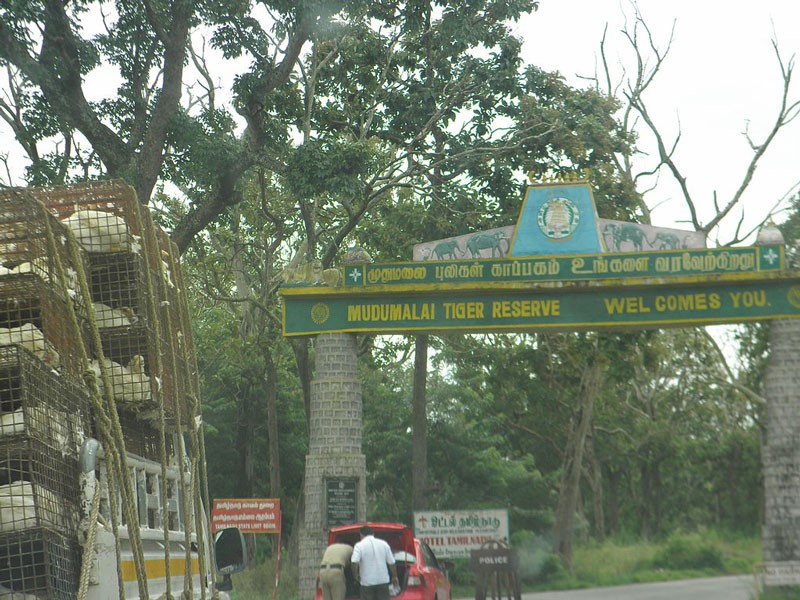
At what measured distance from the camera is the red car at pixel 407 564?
45.5ft

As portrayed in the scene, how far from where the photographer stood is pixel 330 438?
62.9 ft

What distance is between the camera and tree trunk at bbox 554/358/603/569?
33094 mm

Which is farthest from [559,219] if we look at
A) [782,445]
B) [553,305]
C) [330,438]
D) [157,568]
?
[157,568]

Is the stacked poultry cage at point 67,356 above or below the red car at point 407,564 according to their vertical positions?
above

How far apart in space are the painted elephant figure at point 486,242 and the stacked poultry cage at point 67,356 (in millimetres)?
12043

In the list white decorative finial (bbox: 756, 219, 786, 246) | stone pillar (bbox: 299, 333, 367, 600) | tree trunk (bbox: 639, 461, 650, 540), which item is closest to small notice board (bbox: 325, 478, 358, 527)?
stone pillar (bbox: 299, 333, 367, 600)

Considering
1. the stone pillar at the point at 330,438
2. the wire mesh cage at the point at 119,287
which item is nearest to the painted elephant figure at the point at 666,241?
the stone pillar at the point at 330,438

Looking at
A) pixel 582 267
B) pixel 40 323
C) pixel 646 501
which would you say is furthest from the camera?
pixel 646 501

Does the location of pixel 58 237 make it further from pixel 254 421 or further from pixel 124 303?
pixel 254 421

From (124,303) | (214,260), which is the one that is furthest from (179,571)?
(214,260)

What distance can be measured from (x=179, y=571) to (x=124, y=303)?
1711mm

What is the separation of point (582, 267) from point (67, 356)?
13695 millimetres

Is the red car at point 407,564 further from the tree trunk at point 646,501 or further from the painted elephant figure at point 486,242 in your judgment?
the tree trunk at point 646,501

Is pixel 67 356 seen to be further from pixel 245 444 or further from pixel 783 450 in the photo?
pixel 245 444
